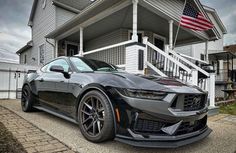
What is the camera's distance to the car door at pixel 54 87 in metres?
3.29

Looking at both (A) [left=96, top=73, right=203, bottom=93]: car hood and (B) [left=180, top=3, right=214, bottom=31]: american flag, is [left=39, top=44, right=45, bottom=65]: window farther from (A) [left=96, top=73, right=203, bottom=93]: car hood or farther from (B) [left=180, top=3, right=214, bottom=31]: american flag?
(A) [left=96, top=73, right=203, bottom=93]: car hood

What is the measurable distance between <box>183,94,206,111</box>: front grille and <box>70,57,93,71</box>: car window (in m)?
1.56

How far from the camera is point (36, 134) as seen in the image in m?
2.91

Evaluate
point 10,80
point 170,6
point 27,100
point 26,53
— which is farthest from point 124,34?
point 26,53

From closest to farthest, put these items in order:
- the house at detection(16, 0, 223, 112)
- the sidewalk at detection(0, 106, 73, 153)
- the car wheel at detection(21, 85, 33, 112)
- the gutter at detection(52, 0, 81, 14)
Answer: the sidewalk at detection(0, 106, 73, 153) → the car wheel at detection(21, 85, 33, 112) → the house at detection(16, 0, 223, 112) → the gutter at detection(52, 0, 81, 14)

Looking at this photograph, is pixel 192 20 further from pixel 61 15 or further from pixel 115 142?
pixel 61 15

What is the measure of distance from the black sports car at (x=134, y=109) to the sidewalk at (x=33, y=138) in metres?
0.41

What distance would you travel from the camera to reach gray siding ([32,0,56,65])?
11562mm

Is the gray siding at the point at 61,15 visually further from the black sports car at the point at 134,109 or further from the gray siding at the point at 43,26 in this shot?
the black sports car at the point at 134,109

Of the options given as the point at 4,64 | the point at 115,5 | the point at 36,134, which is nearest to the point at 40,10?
the point at 4,64

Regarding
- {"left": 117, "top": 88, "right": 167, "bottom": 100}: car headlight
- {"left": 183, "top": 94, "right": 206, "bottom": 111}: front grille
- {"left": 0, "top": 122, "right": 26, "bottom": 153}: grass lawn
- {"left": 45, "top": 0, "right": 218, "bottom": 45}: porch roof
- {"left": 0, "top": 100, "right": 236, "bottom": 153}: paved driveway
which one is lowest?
{"left": 0, "top": 100, "right": 236, "bottom": 153}: paved driveway

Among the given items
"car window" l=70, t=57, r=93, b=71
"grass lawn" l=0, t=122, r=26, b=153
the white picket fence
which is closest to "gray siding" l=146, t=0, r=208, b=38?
"car window" l=70, t=57, r=93, b=71

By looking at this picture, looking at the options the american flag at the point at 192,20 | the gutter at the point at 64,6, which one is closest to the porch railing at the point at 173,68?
the american flag at the point at 192,20

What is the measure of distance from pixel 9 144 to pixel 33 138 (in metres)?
0.35
